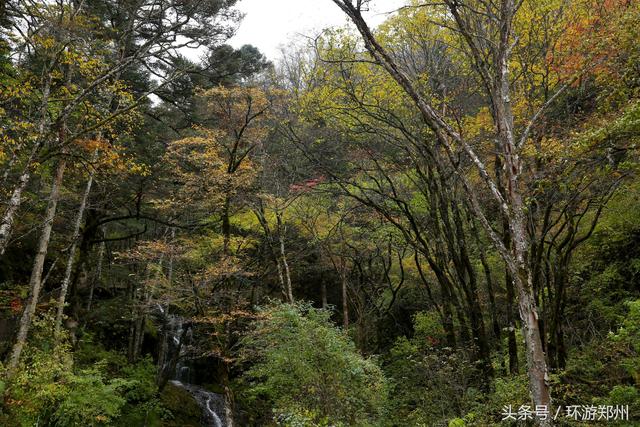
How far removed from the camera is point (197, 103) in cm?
1602

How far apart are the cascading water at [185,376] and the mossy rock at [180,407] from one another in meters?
0.40

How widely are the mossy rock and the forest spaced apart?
10cm

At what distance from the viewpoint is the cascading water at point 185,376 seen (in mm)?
14562

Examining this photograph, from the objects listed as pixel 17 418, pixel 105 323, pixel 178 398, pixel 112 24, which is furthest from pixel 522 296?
pixel 105 323

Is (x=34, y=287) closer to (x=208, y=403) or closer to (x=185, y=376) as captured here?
(x=208, y=403)

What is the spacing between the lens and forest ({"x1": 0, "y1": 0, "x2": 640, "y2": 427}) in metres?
6.36

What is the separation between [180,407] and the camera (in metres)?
13.7

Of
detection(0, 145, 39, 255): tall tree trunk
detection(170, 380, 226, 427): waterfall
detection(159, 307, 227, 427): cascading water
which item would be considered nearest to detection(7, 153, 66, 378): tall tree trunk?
detection(0, 145, 39, 255): tall tree trunk

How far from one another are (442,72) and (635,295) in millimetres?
7523

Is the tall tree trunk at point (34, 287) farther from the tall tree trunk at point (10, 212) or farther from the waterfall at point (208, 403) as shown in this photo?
the waterfall at point (208, 403)

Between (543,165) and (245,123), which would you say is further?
(245,123)

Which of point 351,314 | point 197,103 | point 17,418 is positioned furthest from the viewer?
point 351,314

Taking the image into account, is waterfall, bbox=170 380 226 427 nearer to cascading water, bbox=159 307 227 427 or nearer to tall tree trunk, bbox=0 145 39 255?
cascading water, bbox=159 307 227 427

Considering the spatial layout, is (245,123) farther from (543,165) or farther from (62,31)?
(543,165)
